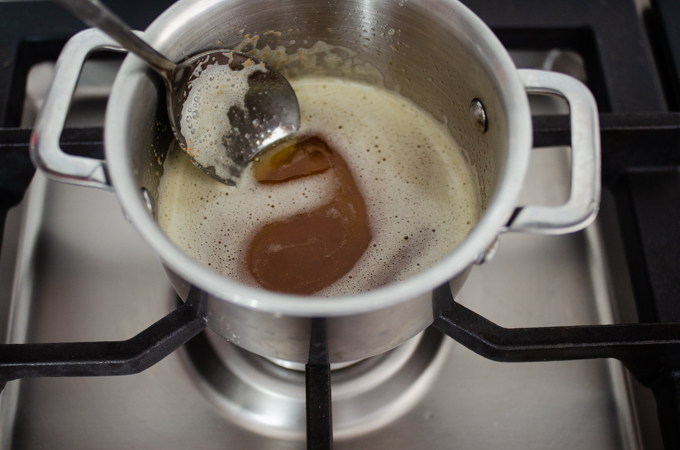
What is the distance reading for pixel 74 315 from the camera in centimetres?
66

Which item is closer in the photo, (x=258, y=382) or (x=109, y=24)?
(x=109, y=24)

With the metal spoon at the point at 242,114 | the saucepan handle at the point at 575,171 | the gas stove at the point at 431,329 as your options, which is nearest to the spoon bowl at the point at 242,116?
the metal spoon at the point at 242,114

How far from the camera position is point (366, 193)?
695mm

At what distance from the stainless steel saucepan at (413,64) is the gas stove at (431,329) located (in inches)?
3.7

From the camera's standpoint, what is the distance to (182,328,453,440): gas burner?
615 millimetres

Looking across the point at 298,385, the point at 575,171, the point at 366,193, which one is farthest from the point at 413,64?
the point at 298,385

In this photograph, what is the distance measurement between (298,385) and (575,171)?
37cm

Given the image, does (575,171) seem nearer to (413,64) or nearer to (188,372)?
(413,64)

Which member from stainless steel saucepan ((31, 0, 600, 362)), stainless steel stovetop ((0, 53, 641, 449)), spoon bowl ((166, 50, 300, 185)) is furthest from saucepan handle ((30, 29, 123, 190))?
stainless steel stovetop ((0, 53, 641, 449))

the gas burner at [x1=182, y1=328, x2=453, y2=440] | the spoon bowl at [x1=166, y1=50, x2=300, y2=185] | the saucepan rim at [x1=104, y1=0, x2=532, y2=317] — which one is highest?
the spoon bowl at [x1=166, y1=50, x2=300, y2=185]

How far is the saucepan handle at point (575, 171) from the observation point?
0.45m

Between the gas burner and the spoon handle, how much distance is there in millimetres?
325

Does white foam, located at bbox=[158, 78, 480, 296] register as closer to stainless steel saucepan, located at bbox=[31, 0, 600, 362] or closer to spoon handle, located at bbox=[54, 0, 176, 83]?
stainless steel saucepan, located at bbox=[31, 0, 600, 362]

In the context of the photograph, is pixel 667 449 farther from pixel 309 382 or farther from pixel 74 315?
pixel 74 315
